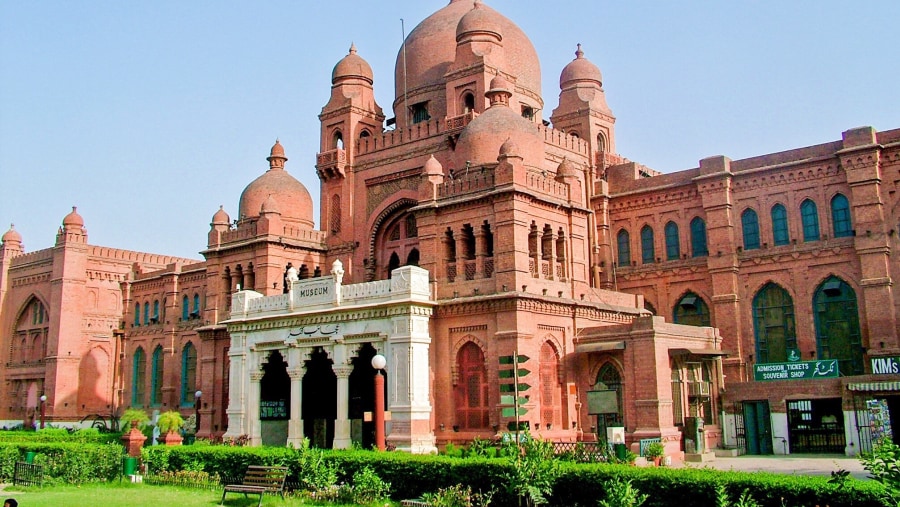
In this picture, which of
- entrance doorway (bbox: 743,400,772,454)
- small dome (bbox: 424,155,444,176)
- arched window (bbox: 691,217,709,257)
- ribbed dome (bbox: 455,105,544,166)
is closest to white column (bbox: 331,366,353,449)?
small dome (bbox: 424,155,444,176)

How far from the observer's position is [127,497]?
19922 millimetres

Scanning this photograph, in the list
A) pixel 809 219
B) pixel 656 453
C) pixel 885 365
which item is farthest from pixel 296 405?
pixel 809 219

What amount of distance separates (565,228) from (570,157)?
20.5 feet

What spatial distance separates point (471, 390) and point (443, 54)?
618 inches

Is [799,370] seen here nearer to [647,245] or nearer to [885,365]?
[885,365]

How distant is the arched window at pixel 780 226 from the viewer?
32.2m

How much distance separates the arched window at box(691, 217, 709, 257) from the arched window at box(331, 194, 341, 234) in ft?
47.4

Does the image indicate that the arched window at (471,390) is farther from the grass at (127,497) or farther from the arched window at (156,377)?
the arched window at (156,377)

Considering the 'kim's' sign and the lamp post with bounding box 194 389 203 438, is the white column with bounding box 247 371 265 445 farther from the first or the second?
the 'kim's' sign

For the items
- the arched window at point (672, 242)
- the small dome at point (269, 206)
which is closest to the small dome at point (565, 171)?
the arched window at point (672, 242)

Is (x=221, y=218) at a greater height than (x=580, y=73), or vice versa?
(x=580, y=73)

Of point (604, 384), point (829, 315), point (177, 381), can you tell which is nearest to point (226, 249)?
point (177, 381)

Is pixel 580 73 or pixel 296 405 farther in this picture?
pixel 580 73

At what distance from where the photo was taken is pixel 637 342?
2681 centimetres
